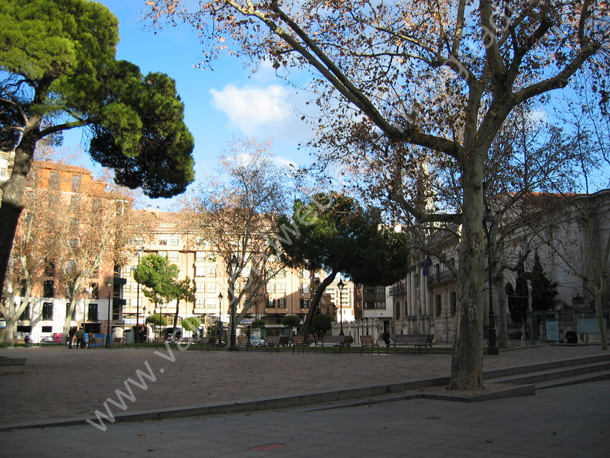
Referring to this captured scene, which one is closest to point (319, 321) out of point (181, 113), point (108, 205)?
point (108, 205)

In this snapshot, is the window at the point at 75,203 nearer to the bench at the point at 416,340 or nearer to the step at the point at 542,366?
the bench at the point at 416,340

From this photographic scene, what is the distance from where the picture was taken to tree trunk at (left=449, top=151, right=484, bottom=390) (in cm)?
991

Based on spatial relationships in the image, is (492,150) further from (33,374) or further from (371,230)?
(33,374)

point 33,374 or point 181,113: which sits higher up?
point 181,113

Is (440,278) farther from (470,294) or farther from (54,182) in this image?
(470,294)

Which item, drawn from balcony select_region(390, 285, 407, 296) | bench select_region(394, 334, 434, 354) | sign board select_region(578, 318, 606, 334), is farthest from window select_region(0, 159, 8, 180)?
balcony select_region(390, 285, 407, 296)

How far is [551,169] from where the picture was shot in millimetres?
21281

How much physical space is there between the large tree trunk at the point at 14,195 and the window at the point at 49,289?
146 feet

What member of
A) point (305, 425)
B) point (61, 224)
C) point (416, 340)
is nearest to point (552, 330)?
point (416, 340)

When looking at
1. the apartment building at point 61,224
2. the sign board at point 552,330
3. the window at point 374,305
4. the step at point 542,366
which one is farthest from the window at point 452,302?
the step at point 542,366

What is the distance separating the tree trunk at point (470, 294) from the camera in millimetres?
9906

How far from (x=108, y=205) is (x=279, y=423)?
1398 inches

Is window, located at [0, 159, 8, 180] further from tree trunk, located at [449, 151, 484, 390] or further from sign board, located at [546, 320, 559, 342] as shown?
tree trunk, located at [449, 151, 484, 390]

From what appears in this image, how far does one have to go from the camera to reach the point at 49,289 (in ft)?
187
